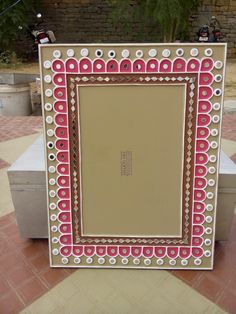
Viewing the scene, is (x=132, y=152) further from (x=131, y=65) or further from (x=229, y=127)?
(x=229, y=127)

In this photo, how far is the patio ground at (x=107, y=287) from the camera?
189 centimetres

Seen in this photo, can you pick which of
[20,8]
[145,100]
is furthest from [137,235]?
[20,8]

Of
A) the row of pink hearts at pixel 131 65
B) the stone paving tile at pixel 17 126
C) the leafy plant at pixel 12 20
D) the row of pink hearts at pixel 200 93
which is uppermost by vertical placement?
the leafy plant at pixel 12 20

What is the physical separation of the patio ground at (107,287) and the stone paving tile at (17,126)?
3276 millimetres

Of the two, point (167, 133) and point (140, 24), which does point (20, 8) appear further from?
point (167, 133)

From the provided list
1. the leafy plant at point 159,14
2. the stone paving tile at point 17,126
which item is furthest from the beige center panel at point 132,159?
the leafy plant at point 159,14

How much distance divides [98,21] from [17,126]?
12.1 metres

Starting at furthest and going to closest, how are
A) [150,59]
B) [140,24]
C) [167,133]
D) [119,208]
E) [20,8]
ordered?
1. [140,24]
2. [20,8]
3. [119,208]
4. [167,133]
5. [150,59]

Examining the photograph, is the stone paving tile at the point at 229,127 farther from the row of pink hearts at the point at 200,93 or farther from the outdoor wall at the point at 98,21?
the outdoor wall at the point at 98,21

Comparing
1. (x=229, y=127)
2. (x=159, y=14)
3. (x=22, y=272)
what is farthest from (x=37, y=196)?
(x=159, y=14)

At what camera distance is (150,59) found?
1.84 m

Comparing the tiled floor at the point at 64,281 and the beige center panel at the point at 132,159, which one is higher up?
the beige center panel at the point at 132,159

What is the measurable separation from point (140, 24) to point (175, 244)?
1564 cm

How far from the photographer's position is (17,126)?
606 centimetres
